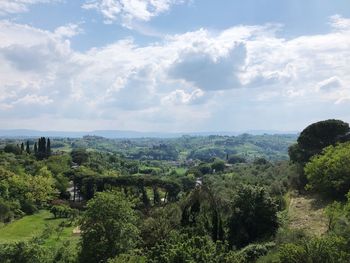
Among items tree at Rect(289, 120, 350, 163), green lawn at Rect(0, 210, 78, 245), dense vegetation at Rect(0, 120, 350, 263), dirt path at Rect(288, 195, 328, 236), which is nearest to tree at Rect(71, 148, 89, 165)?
dense vegetation at Rect(0, 120, 350, 263)

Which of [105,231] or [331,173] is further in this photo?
[331,173]

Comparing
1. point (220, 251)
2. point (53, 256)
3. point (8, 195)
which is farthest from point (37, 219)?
point (220, 251)

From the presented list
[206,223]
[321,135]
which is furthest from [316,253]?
[321,135]

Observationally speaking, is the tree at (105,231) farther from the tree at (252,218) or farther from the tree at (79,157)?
the tree at (79,157)

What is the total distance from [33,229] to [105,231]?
38.4m

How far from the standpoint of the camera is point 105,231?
103 ft

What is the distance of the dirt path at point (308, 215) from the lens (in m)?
35.2

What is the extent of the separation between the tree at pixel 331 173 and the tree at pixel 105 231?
66.5 feet

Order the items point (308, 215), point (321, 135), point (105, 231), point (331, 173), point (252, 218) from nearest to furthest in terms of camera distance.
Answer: point (105, 231) → point (252, 218) → point (308, 215) → point (331, 173) → point (321, 135)

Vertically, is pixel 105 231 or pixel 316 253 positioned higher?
pixel 316 253

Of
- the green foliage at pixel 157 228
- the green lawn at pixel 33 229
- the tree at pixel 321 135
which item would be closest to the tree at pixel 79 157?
the green lawn at pixel 33 229

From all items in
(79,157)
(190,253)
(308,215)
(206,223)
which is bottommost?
(79,157)

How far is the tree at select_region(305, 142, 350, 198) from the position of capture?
4088 centimetres

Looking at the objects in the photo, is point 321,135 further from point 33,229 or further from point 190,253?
point 33,229
